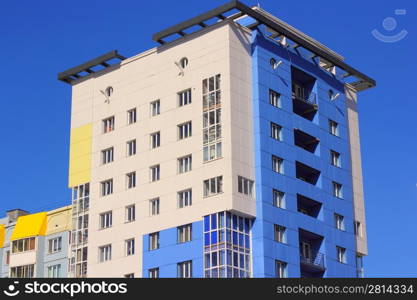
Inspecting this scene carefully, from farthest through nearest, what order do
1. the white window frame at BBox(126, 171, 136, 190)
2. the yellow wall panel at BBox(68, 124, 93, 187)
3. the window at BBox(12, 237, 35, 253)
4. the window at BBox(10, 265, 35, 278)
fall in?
the window at BBox(12, 237, 35, 253), the window at BBox(10, 265, 35, 278), the yellow wall panel at BBox(68, 124, 93, 187), the white window frame at BBox(126, 171, 136, 190)

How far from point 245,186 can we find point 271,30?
57.4 ft

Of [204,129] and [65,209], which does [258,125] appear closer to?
[204,129]

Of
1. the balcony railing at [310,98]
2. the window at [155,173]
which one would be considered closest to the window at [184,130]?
the window at [155,173]

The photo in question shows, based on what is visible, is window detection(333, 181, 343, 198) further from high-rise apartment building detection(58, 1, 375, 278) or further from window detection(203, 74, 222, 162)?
window detection(203, 74, 222, 162)

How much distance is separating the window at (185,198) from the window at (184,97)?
362 inches

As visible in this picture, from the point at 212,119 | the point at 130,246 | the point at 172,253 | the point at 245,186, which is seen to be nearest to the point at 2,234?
the point at 130,246

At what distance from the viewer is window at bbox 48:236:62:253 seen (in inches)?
4333

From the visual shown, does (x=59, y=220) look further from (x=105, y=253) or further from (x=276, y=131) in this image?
(x=276, y=131)

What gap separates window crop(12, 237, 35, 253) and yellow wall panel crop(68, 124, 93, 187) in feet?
28.6

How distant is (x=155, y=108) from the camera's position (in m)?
104

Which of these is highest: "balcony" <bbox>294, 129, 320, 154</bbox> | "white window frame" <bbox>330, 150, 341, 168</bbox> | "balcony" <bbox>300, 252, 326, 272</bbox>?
"balcony" <bbox>294, 129, 320, 154</bbox>

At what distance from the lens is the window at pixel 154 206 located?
327 feet

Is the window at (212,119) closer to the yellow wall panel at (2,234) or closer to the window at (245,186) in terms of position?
the window at (245,186)

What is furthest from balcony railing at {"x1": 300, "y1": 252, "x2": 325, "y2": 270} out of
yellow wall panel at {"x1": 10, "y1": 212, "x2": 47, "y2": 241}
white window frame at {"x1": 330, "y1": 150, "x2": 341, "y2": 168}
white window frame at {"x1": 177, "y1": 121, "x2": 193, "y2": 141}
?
yellow wall panel at {"x1": 10, "y1": 212, "x2": 47, "y2": 241}
